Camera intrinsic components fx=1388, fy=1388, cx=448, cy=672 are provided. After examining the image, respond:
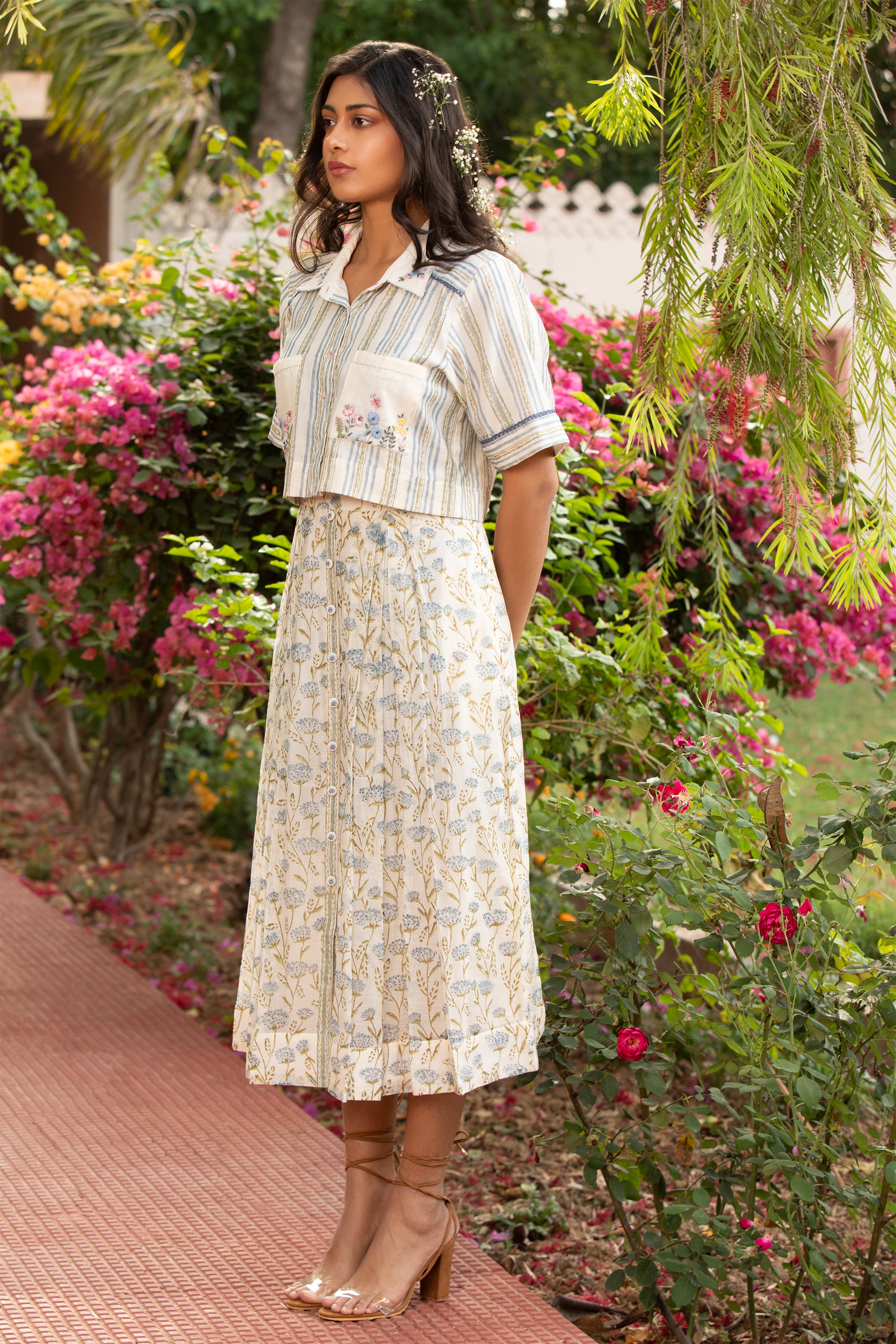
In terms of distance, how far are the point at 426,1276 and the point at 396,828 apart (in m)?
0.71

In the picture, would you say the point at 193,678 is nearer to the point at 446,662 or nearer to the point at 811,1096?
the point at 446,662

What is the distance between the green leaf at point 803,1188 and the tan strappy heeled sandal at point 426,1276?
1.76 ft

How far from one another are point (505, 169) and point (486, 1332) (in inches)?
110

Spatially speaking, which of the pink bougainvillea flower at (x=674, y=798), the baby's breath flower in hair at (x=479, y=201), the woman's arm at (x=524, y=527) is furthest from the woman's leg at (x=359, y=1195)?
the baby's breath flower in hair at (x=479, y=201)

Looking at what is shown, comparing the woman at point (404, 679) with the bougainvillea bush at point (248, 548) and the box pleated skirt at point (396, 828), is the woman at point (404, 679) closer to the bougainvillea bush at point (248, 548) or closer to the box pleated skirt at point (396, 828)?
the box pleated skirt at point (396, 828)

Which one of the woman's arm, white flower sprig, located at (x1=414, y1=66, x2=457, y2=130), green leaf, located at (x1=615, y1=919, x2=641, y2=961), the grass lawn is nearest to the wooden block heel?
green leaf, located at (x1=615, y1=919, x2=641, y2=961)

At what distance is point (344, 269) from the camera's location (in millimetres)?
2184

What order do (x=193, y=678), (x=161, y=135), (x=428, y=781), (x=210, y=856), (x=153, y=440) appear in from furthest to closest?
(x=161, y=135) → (x=210, y=856) → (x=153, y=440) → (x=193, y=678) → (x=428, y=781)

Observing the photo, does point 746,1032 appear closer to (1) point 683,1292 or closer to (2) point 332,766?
(1) point 683,1292

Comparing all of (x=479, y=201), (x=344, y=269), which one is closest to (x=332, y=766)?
(x=344, y=269)

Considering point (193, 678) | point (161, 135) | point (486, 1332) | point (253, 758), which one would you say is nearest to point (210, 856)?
point (253, 758)

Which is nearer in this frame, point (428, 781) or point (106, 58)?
point (428, 781)

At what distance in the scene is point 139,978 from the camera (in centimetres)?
359

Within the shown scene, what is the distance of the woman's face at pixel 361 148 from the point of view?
2.04 meters
